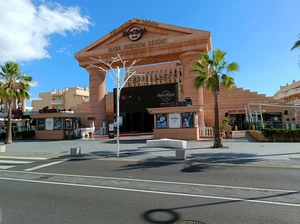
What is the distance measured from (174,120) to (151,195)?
51.4ft

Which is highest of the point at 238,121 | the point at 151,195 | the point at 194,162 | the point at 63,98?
the point at 63,98

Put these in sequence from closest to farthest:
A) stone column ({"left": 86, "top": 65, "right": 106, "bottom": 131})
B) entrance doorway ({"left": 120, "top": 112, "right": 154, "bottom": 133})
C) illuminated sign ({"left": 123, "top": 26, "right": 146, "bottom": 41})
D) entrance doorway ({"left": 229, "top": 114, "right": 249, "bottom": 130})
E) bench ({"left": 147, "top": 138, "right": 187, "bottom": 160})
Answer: bench ({"left": 147, "top": 138, "right": 187, "bottom": 160})
illuminated sign ({"left": 123, "top": 26, "right": 146, "bottom": 41})
entrance doorway ({"left": 229, "top": 114, "right": 249, "bottom": 130})
stone column ({"left": 86, "top": 65, "right": 106, "bottom": 131})
entrance doorway ({"left": 120, "top": 112, "right": 154, "bottom": 133})

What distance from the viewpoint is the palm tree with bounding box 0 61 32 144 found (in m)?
22.1

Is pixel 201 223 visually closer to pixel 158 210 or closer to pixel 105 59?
pixel 158 210

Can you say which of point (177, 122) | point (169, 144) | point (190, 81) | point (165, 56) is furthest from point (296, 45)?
point (165, 56)

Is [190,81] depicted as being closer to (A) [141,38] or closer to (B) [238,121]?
(A) [141,38]

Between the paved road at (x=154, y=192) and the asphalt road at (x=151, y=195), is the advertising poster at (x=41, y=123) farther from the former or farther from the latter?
the asphalt road at (x=151, y=195)

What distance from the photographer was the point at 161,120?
22.0 m

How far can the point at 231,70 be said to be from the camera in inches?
617

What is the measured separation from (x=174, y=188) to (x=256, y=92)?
3125cm

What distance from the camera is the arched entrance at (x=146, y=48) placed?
28672mm

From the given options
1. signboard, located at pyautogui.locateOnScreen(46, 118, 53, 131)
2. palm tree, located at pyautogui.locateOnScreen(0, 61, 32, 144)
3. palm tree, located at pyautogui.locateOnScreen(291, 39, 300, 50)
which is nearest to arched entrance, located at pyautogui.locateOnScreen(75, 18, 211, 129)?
signboard, located at pyautogui.locateOnScreen(46, 118, 53, 131)

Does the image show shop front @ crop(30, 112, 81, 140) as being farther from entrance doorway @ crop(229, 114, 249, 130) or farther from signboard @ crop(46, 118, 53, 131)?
entrance doorway @ crop(229, 114, 249, 130)

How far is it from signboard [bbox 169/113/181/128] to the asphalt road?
38.8 ft
